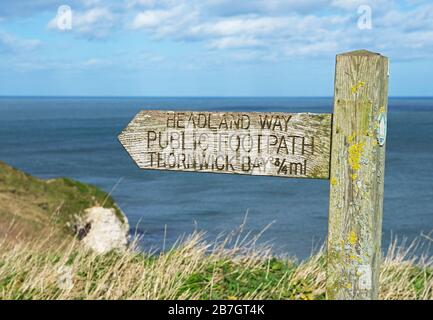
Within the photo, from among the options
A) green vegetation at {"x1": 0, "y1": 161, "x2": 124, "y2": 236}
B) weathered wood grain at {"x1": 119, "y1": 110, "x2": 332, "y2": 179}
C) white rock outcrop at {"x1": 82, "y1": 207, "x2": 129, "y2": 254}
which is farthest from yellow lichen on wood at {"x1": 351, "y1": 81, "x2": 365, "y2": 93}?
white rock outcrop at {"x1": 82, "y1": 207, "x2": 129, "y2": 254}

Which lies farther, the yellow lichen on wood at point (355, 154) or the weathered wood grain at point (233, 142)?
the weathered wood grain at point (233, 142)

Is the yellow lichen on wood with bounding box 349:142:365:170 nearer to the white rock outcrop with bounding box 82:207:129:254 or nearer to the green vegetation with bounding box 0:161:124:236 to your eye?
the green vegetation with bounding box 0:161:124:236

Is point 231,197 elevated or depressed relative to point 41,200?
depressed

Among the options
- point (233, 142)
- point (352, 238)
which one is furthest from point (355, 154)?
point (233, 142)

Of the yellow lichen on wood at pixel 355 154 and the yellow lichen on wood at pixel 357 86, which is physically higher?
the yellow lichen on wood at pixel 357 86

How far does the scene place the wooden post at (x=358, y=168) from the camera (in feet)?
15.0

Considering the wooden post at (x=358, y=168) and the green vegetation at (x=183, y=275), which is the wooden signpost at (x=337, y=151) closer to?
the wooden post at (x=358, y=168)

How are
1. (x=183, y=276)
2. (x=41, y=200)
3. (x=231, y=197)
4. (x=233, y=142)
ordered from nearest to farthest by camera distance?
(x=233, y=142)
(x=183, y=276)
(x=41, y=200)
(x=231, y=197)

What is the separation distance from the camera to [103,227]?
19.5 metres

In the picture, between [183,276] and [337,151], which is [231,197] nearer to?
[183,276]

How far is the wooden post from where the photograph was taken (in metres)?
4.59

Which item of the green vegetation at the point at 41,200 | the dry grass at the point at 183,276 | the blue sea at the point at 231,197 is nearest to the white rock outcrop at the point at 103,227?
the green vegetation at the point at 41,200

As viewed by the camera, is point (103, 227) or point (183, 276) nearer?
point (183, 276)

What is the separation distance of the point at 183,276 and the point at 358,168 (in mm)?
2268
